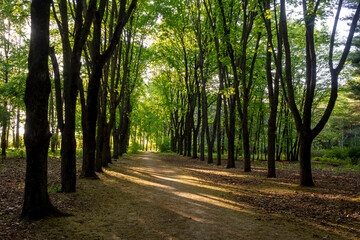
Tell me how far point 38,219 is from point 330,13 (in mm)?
11481

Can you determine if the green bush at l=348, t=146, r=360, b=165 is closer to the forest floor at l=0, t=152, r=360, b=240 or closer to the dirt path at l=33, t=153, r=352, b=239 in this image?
the forest floor at l=0, t=152, r=360, b=240

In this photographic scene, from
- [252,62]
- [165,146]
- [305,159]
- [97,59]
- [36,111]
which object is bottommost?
[165,146]

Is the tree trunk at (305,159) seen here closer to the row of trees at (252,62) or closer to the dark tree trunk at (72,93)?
the row of trees at (252,62)

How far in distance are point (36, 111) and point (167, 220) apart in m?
3.70

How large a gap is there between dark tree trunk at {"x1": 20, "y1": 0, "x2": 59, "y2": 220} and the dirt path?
1.95 feet

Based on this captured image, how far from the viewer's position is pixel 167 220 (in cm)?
528

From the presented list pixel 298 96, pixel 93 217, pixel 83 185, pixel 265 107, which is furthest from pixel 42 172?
pixel 298 96

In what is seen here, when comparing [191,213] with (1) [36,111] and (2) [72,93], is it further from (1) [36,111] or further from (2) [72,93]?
(2) [72,93]

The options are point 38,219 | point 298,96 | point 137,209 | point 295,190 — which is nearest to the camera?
point 38,219

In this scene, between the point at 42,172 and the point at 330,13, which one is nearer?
the point at 42,172

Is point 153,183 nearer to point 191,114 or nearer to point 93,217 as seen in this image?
point 93,217

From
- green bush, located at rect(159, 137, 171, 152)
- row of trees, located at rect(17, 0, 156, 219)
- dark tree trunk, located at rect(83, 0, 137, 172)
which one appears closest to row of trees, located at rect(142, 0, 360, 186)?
dark tree trunk, located at rect(83, 0, 137, 172)

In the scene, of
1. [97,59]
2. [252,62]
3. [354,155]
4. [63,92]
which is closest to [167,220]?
[63,92]

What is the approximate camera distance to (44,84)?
4781 mm
